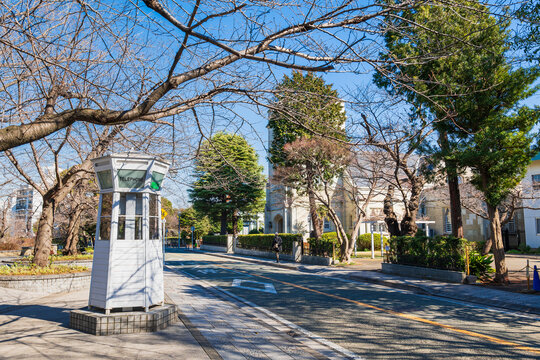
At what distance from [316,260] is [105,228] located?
17262mm

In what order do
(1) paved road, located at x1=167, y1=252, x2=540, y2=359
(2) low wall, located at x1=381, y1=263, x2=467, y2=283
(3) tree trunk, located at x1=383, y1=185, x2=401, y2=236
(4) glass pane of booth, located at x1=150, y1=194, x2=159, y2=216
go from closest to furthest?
(1) paved road, located at x1=167, y1=252, x2=540, y2=359
(4) glass pane of booth, located at x1=150, y1=194, x2=159, y2=216
(2) low wall, located at x1=381, y1=263, x2=467, y2=283
(3) tree trunk, located at x1=383, y1=185, x2=401, y2=236

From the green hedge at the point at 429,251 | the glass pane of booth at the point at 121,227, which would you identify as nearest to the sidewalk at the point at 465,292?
the green hedge at the point at 429,251

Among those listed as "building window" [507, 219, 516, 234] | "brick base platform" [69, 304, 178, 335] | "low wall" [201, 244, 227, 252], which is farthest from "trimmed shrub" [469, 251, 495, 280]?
"low wall" [201, 244, 227, 252]

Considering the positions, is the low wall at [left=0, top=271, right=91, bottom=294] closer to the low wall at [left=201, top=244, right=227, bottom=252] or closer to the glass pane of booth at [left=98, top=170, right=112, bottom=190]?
the glass pane of booth at [left=98, top=170, right=112, bottom=190]

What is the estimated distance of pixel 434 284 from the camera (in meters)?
12.6

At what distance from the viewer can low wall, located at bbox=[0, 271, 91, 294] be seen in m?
10.3

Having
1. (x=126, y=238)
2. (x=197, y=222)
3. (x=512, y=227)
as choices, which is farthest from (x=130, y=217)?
(x=197, y=222)

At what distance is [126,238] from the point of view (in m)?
6.74

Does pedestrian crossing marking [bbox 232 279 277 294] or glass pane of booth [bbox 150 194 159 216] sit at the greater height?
glass pane of booth [bbox 150 194 159 216]

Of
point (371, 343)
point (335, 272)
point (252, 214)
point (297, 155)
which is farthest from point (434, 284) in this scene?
point (252, 214)

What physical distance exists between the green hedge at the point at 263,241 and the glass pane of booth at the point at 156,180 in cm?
1874

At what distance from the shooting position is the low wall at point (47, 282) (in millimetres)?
10327

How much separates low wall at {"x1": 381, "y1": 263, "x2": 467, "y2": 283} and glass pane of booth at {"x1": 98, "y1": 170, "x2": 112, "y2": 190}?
11554 millimetres

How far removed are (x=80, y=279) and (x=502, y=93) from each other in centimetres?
1482
